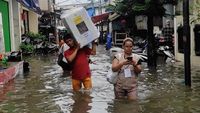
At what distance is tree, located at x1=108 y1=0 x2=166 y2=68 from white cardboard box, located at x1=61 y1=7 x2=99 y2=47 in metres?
9.53

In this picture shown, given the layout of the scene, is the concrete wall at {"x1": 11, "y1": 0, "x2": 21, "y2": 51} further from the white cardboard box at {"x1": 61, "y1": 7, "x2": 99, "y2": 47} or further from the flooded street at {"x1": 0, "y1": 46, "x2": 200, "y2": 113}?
the white cardboard box at {"x1": 61, "y1": 7, "x2": 99, "y2": 47}

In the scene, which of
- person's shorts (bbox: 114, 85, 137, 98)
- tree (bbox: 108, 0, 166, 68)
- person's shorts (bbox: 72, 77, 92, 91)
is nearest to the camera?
person's shorts (bbox: 114, 85, 137, 98)

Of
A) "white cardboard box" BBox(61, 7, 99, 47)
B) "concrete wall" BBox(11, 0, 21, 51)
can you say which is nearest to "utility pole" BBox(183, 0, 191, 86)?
"white cardboard box" BBox(61, 7, 99, 47)

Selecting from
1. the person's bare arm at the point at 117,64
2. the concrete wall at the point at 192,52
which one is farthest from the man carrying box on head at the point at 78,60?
the concrete wall at the point at 192,52

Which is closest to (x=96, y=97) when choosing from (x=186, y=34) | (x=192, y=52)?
(x=186, y=34)

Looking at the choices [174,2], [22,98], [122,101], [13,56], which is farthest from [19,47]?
[122,101]

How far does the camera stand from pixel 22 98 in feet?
39.6

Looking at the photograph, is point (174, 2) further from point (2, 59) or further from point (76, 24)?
point (76, 24)

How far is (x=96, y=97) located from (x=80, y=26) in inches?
77.1

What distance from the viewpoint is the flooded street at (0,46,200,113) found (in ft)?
33.2

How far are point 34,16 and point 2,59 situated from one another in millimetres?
30382

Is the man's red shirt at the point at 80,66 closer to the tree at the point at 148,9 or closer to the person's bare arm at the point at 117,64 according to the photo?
the person's bare arm at the point at 117,64

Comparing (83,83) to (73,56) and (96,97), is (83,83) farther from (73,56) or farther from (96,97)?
(96,97)

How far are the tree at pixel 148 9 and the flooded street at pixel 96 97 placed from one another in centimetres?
412
